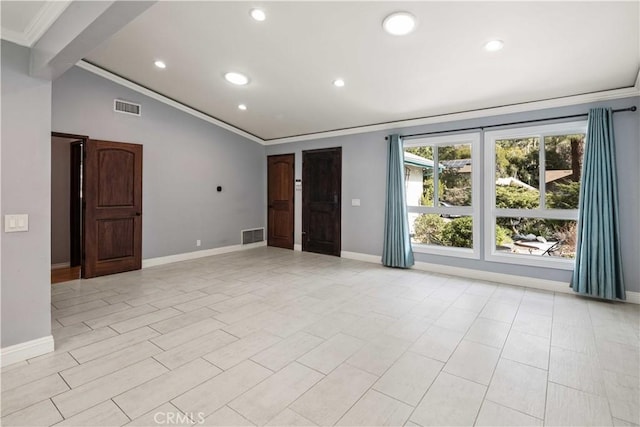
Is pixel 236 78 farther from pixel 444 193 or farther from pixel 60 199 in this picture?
pixel 60 199

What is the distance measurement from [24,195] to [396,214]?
15.3 ft

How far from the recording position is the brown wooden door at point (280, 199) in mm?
7172

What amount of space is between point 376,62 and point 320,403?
134 inches

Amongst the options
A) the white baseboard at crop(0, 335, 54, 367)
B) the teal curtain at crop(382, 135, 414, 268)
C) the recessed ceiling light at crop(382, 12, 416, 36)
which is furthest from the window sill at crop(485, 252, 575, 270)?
the white baseboard at crop(0, 335, 54, 367)

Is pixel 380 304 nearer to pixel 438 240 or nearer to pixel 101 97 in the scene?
pixel 438 240

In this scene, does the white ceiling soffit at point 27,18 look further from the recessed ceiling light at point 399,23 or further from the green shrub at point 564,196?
the green shrub at point 564,196

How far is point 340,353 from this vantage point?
253 cm

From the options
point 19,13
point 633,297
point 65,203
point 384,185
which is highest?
point 19,13

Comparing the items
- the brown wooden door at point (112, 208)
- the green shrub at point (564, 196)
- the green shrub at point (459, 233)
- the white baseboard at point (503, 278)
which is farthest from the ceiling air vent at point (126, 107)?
the green shrub at point (564, 196)

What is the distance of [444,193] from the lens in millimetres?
5191

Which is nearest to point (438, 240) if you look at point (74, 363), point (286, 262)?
point (286, 262)

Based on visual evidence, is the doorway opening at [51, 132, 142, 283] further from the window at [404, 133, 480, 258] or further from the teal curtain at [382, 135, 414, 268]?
the window at [404, 133, 480, 258]

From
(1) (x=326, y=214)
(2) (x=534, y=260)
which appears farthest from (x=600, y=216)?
(1) (x=326, y=214)

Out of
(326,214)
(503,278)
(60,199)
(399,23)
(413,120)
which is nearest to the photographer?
(399,23)
